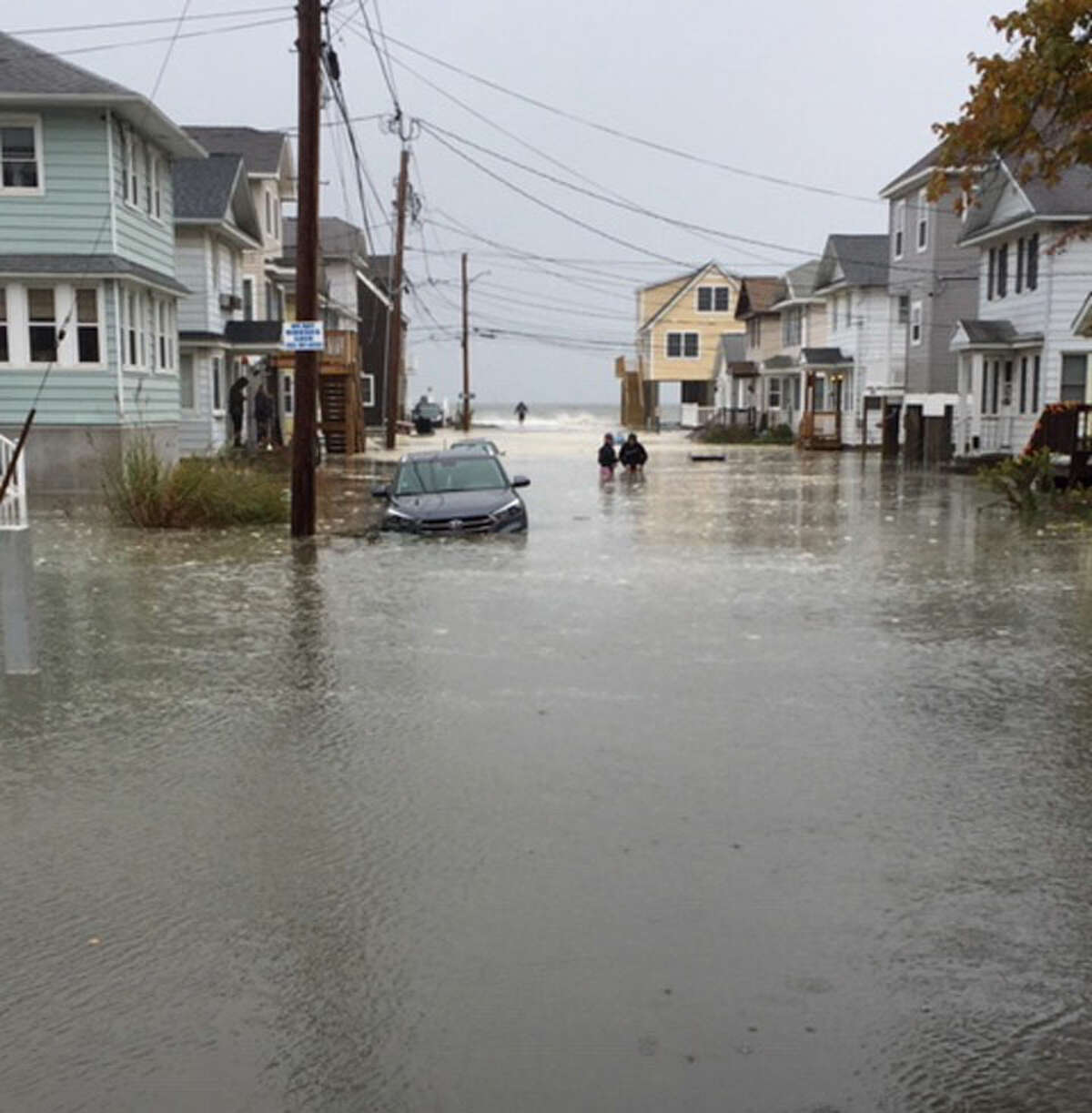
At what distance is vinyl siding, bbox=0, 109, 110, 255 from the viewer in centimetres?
2566

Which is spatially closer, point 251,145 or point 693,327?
point 251,145

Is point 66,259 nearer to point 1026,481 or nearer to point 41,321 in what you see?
point 41,321

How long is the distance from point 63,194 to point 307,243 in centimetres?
1015

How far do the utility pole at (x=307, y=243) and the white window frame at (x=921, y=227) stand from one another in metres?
30.8

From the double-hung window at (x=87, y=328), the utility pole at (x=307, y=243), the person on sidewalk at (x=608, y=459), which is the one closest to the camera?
the utility pole at (x=307, y=243)

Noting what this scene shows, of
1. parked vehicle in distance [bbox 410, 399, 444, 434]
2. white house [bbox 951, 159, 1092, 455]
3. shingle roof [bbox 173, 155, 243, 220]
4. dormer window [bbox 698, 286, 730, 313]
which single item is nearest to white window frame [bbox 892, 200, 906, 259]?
white house [bbox 951, 159, 1092, 455]

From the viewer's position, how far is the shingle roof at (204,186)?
34.9 meters

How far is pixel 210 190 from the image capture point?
35.7 metres

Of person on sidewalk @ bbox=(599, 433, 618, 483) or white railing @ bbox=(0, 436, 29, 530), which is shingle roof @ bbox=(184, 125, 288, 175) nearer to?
person on sidewalk @ bbox=(599, 433, 618, 483)

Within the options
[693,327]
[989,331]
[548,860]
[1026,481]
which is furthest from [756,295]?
[548,860]

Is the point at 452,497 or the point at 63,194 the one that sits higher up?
the point at 63,194

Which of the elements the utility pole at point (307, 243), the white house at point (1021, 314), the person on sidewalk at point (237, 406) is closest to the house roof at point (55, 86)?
the utility pole at point (307, 243)

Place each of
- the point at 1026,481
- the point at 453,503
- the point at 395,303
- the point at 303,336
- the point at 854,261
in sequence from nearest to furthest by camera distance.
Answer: the point at 303,336
the point at 453,503
the point at 1026,481
the point at 395,303
the point at 854,261

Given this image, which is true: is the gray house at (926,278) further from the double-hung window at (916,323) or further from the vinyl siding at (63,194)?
the vinyl siding at (63,194)
